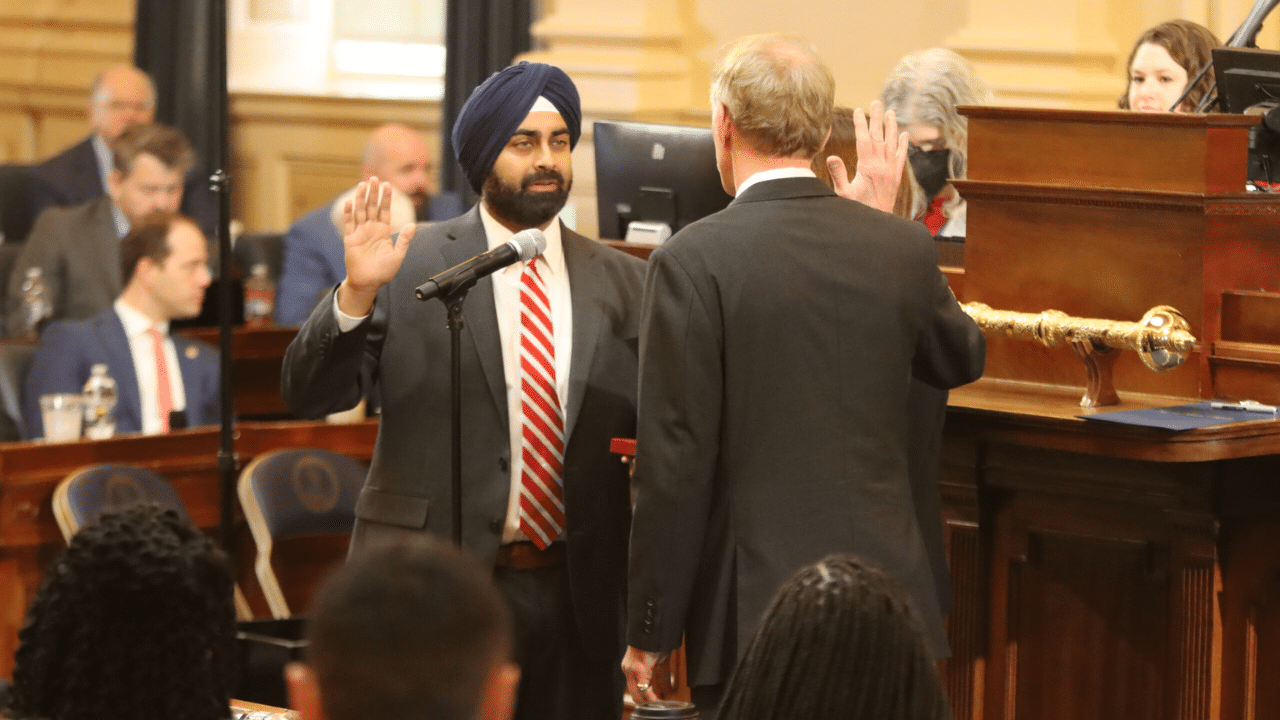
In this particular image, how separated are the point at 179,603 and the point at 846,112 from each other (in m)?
2.48

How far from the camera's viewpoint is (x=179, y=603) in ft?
4.88

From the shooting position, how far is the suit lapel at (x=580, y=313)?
2.93 m

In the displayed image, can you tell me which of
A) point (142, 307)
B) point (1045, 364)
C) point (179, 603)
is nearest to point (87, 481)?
point (142, 307)

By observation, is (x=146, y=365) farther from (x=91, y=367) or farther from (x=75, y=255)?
(x=75, y=255)

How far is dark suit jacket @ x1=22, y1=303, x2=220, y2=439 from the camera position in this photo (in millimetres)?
5309

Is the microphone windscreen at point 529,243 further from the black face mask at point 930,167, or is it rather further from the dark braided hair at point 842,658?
the black face mask at point 930,167

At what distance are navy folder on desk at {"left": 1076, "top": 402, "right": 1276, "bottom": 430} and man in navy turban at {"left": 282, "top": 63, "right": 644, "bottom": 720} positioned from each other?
0.80m

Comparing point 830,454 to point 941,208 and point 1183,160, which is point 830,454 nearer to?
point 1183,160

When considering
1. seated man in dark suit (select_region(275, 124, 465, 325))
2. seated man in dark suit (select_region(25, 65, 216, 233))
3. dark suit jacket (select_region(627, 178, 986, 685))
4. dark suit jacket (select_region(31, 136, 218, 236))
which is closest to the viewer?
dark suit jacket (select_region(627, 178, 986, 685))

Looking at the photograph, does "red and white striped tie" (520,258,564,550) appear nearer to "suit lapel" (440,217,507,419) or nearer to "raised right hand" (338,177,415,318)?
"suit lapel" (440,217,507,419)

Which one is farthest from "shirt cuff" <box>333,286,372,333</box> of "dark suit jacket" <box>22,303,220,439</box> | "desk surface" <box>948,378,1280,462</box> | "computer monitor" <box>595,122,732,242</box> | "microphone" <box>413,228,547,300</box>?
"dark suit jacket" <box>22,303,220,439</box>

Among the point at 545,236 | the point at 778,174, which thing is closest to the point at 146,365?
the point at 545,236

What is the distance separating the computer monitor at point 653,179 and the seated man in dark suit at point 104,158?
330 centimetres

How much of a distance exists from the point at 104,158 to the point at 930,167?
4412mm
